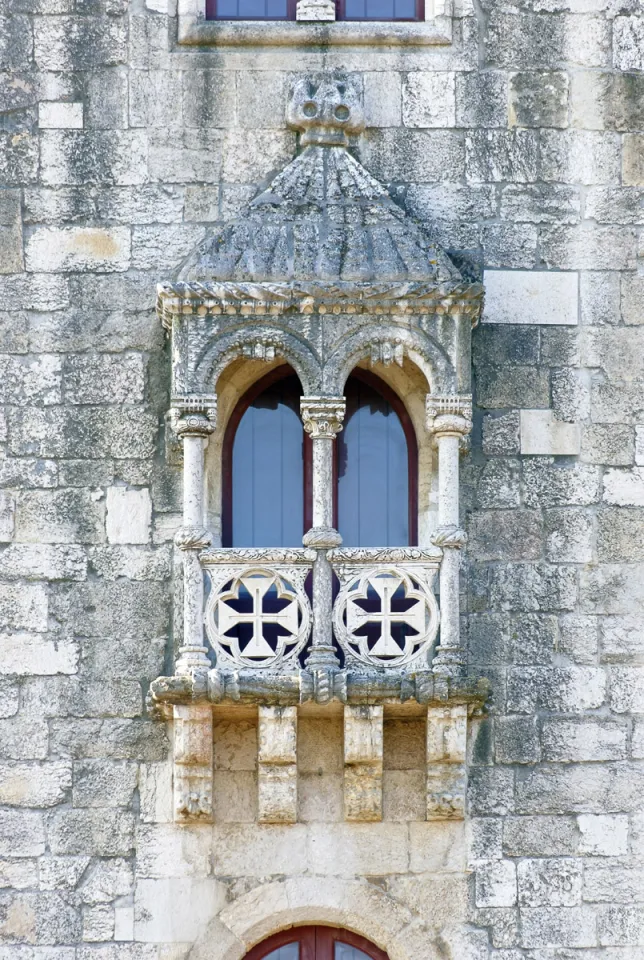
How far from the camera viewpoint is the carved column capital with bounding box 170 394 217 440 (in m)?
10.7

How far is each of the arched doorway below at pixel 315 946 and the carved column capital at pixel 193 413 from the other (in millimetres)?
2541

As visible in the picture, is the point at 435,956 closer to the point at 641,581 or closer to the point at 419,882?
the point at 419,882

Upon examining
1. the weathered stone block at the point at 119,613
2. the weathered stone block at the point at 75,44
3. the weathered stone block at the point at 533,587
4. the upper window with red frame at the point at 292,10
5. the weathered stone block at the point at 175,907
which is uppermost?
the upper window with red frame at the point at 292,10

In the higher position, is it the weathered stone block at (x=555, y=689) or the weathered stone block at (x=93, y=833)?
the weathered stone block at (x=555, y=689)

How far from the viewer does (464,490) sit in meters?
11.0

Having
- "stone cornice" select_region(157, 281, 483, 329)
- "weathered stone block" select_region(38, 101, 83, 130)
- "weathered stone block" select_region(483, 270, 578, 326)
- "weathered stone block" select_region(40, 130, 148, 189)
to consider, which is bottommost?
"stone cornice" select_region(157, 281, 483, 329)

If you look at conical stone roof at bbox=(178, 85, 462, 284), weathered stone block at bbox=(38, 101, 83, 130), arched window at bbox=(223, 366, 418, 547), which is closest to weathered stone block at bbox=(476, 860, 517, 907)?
arched window at bbox=(223, 366, 418, 547)

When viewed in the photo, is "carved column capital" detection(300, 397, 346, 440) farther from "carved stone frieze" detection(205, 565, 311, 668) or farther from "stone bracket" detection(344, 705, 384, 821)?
"stone bracket" detection(344, 705, 384, 821)

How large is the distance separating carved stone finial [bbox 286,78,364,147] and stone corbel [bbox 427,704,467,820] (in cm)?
306

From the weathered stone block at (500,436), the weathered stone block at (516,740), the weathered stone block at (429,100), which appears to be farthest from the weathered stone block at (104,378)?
the weathered stone block at (516,740)

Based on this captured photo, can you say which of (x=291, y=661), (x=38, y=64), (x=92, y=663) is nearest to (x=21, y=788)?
(x=92, y=663)

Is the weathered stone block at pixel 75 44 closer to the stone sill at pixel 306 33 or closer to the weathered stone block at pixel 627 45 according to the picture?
the stone sill at pixel 306 33

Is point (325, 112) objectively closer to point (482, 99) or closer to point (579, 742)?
point (482, 99)

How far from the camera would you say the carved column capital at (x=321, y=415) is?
35.0 feet
